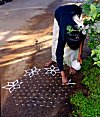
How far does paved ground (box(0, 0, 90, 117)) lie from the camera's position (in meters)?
4.01

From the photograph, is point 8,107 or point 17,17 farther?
point 17,17

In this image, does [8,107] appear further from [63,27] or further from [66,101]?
[63,27]

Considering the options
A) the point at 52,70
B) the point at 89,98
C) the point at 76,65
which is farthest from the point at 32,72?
the point at 89,98

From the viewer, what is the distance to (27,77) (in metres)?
5.01

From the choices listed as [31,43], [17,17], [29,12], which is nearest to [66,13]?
[31,43]

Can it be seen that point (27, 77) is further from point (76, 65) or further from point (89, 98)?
point (89, 98)

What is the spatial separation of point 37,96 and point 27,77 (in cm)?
76

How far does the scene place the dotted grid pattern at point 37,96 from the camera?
3969mm

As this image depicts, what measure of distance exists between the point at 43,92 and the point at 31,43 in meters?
2.99

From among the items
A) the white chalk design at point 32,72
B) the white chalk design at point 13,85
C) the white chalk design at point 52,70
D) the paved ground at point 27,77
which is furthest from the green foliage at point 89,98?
the white chalk design at point 13,85

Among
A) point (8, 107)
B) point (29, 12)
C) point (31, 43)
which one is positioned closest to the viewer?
point (8, 107)

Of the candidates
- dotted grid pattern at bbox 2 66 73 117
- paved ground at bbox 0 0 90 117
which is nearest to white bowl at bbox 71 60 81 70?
paved ground at bbox 0 0 90 117

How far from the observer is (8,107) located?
406 cm

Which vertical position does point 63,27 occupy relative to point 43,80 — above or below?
above
